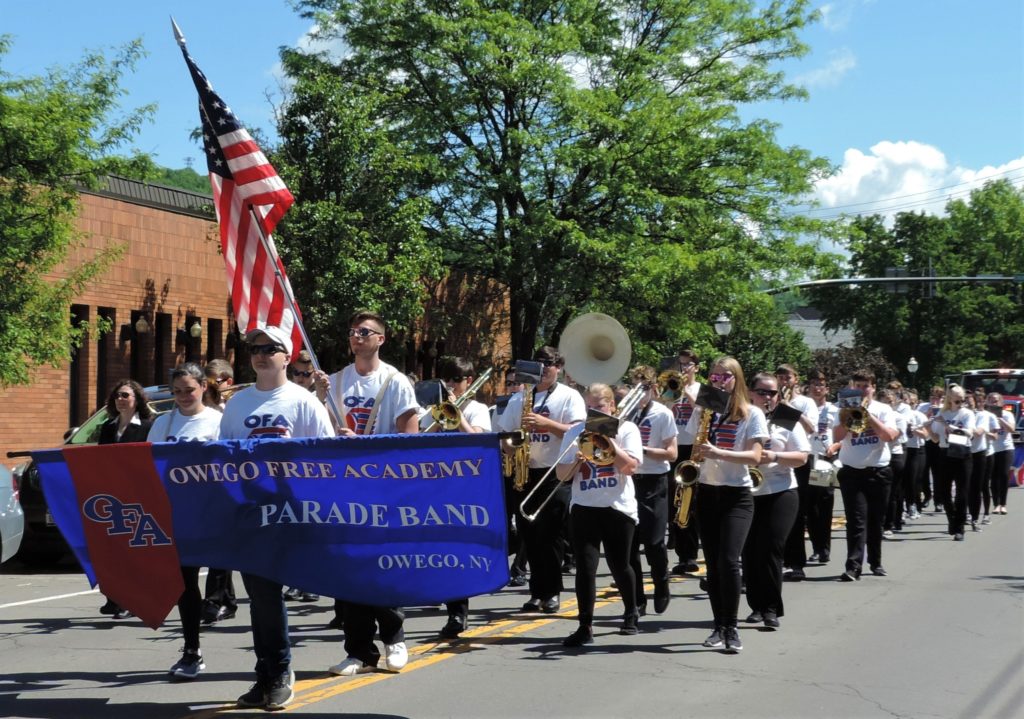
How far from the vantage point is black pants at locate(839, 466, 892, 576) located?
12.2 metres

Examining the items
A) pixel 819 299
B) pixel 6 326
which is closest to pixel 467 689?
pixel 6 326

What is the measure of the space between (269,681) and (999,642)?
5451mm

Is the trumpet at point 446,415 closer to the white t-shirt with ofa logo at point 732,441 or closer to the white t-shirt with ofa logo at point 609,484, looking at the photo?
the white t-shirt with ofa logo at point 609,484

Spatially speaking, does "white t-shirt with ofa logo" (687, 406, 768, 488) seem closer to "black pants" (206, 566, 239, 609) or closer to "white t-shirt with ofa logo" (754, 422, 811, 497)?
"white t-shirt with ofa logo" (754, 422, 811, 497)

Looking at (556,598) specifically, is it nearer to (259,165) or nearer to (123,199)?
(259,165)

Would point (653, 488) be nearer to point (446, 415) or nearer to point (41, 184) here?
point (446, 415)

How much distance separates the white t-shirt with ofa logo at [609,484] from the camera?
28.7 ft

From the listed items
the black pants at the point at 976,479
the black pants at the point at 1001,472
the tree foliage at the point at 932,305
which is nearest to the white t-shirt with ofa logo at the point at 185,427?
the black pants at the point at 976,479

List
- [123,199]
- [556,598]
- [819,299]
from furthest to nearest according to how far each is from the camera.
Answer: [819,299]
[123,199]
[556,598]

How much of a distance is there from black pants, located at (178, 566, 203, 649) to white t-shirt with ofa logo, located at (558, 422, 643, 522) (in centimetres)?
272

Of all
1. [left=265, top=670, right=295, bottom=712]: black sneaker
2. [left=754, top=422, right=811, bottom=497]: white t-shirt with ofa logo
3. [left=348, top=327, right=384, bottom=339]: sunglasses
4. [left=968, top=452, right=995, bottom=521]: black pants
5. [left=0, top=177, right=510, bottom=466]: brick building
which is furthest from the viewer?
[left=0, top=177, right=510, bottom=466]: brick building

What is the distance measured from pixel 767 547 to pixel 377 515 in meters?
3.71

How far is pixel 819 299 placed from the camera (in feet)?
238

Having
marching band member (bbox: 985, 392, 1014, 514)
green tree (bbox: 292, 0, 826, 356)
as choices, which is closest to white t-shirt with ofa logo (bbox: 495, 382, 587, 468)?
marching band member (bbox: 985, 392, 1014, 514)
